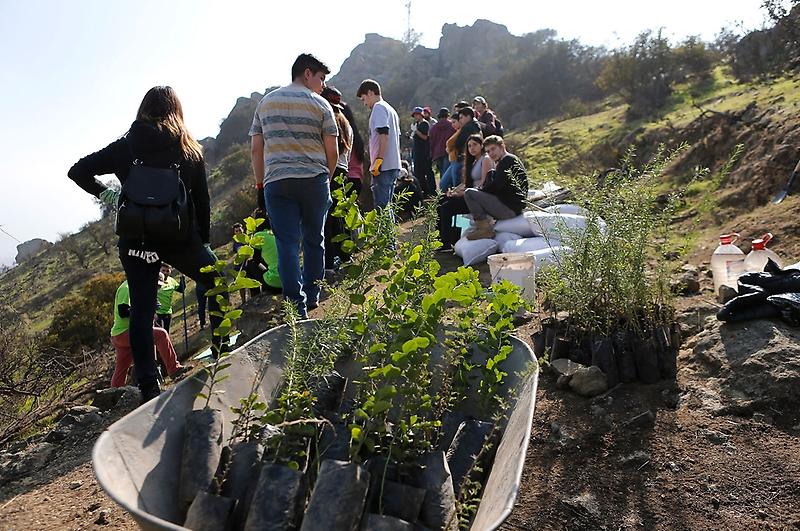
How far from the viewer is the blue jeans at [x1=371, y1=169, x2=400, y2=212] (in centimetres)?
522

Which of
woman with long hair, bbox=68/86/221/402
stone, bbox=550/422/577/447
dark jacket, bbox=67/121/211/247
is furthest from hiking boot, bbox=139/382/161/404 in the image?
stone, bbox=550/422/577/447

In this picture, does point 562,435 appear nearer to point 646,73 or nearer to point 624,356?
point 624,356

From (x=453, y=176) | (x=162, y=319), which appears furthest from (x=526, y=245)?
(x=162, y=319)

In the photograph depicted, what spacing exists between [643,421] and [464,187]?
394cm

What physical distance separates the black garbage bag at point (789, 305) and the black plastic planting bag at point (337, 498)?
234 centimetres

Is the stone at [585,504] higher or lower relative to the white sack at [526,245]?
lower

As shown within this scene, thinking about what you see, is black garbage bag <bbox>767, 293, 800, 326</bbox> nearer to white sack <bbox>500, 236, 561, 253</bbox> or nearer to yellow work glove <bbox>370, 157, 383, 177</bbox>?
white sack <bbox>500, 236, 561, 253</bbox>

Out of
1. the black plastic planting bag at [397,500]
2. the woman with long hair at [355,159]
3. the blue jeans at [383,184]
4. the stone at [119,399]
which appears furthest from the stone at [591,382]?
the woman with long hair at [355,159]

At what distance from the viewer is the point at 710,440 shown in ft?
7.39

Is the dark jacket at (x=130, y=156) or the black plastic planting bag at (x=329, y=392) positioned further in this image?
the dark jacket at (x=130, y=156)

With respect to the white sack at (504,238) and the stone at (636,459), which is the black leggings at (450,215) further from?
the stone at (636,459)

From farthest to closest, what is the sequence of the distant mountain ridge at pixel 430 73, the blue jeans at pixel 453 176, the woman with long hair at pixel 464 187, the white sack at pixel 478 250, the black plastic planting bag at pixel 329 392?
the distant mountain ridge at pixel 430 73, the blue jeans at pixel 453 176, the woman with long hair at pixel 464 187, the white sack at pixel 478 250, the black plastic planting bag at pixel 329 392

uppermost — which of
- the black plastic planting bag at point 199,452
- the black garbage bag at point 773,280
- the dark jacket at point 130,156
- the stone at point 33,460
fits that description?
the dark jacket at point 130,156

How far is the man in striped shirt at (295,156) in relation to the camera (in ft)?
11.1
